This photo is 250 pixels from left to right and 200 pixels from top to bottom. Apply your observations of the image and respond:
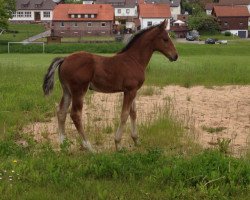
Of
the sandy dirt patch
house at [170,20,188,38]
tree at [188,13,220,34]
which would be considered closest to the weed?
the sandy dirt patch

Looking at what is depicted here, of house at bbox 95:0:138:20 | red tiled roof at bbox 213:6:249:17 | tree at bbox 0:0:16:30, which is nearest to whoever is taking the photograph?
tree at bbox 0:0:16:30

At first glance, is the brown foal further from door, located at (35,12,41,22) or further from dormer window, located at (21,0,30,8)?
door, located at (35,12,41,22)

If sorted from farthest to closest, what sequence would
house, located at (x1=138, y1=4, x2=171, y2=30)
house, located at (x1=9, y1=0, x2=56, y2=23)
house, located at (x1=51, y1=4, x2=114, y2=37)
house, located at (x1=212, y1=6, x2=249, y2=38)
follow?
house, located at (x1=9, y1=0, x2=56, y2=23) < house, located at (x1=212, y1=6, x2=249, y2=38) < house, located at (x1=138, y1=4, x2=171, y2=30) < house, located at (x1=51, y1=4, x2=114, y2=37)

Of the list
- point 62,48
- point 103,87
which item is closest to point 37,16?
point 62,48

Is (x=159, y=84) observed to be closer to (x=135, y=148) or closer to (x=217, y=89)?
(x=217, y=89)

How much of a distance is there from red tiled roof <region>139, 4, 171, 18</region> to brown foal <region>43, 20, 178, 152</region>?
79427mm

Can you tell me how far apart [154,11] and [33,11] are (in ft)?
95.6

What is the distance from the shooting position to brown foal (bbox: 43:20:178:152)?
7.98 metres

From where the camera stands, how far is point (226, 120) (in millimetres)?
10617

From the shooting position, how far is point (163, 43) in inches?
330

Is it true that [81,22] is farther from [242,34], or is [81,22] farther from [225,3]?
[225,3]

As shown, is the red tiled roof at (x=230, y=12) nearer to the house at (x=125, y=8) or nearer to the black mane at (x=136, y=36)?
the house at (x=125, y=8)

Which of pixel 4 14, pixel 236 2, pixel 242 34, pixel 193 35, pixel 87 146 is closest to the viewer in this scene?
pixel 87 146

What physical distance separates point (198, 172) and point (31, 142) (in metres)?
3.23
